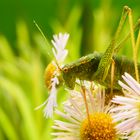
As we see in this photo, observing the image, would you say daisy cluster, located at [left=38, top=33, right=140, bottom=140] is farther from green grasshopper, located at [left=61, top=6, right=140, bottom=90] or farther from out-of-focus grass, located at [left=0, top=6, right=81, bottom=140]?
out-of-focus grass, located at [left=0, top=6, right=81, bottom=140]

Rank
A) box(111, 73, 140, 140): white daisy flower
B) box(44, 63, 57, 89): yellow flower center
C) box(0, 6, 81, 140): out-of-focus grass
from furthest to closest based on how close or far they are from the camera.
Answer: box(0, 6, 81, 140): out-of-focus grass → box(44, 63, 57, 89): yellow flower center → box(111, 73, 140, 140): white daisy flower

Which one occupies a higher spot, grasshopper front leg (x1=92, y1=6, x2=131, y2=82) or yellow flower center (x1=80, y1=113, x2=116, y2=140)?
grasshopper front leg (x1=92, y1=6, x2=131, y2=82)

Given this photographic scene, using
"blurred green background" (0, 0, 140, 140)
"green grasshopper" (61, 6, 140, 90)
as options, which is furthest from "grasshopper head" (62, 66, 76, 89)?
"blurred green background" (0, 0, 140, 140)

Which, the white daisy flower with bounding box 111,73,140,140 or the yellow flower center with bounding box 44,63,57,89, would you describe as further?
the yellow flower center with bounding box 44,63,57,89

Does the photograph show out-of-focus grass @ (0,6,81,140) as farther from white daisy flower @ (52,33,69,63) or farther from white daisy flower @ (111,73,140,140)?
white daisy flower @ (111,73,140,140)

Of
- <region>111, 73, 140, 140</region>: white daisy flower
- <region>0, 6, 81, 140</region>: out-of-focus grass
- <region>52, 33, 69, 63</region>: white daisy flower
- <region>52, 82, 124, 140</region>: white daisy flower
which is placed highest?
<region>0, 6, 81, 140</region>: out-of-focus grass

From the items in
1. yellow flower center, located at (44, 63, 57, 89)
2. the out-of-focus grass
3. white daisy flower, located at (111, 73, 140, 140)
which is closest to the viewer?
white daisy flower, located at (111, 73, 140, 140)
